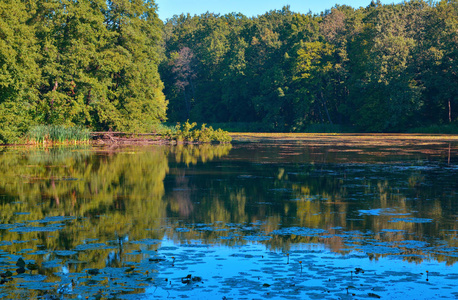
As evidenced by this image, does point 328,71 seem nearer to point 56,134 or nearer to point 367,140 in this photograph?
point 367,140

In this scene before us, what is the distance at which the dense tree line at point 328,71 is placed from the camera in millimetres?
77062

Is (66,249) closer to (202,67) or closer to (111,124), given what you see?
(111,124)

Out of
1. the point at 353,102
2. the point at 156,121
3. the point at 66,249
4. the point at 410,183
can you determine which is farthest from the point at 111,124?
the point at 353,102

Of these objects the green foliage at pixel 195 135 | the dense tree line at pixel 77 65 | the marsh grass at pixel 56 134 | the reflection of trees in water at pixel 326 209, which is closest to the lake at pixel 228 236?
the reflection of trees in water at pixel 326 209

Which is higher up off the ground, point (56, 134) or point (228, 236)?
point (56, 134)

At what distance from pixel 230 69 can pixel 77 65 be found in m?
55.2

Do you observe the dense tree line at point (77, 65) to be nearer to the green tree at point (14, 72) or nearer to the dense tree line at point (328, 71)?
the green tree at point (14, 72)

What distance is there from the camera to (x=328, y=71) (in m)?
89.9

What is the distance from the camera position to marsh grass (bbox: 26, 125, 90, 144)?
139ft

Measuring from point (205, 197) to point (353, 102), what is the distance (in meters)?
76.5

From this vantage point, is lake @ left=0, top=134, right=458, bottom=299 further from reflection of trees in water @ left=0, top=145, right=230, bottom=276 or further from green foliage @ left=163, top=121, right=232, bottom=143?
green foliage @ left=163, top=121, right=232, bottom=143

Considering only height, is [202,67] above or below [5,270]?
above

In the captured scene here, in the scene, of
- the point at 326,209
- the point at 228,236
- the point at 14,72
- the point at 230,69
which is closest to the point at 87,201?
the point at 228,236

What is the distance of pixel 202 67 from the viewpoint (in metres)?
113
